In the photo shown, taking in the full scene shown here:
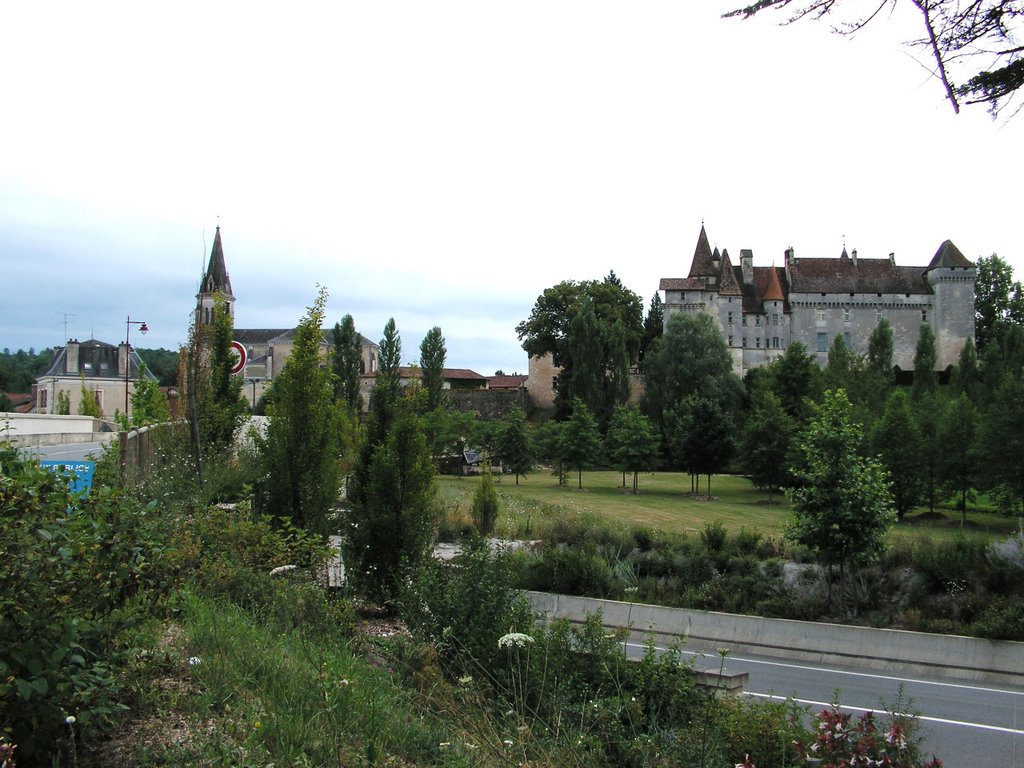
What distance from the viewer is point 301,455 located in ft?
44.0

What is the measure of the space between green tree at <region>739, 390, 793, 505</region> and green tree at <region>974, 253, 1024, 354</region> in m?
63.9

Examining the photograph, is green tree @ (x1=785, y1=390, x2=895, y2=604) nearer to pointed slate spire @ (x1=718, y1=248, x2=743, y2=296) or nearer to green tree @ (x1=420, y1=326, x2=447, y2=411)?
green tree @ (x1=420, y1=326, x2=447, y2=411)

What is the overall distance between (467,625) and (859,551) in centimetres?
1377

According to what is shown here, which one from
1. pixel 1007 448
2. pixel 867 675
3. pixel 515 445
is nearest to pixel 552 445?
pixel 515 445

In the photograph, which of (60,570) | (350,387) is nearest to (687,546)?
(60,570)

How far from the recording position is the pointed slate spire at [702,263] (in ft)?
301

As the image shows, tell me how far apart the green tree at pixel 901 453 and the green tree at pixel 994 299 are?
215 ft

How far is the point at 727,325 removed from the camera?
91.5m

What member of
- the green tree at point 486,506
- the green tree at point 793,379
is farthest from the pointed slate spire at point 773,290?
the green tree at point 486,506

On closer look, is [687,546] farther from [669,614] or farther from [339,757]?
[339,757]

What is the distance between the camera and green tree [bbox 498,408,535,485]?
50.4 metres

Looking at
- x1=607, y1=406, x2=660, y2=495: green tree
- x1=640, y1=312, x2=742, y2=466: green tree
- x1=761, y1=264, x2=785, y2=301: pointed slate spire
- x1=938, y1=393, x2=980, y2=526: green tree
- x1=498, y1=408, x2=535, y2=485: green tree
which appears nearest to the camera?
x1=938, y1=393, x2=980, y2=526: green tree

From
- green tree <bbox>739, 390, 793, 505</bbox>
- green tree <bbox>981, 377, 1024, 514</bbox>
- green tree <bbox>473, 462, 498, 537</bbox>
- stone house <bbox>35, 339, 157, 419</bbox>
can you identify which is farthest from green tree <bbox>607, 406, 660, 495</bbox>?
stone house <bbox>35, 339, 157, 419</bbox>

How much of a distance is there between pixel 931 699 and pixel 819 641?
3.96 meters
